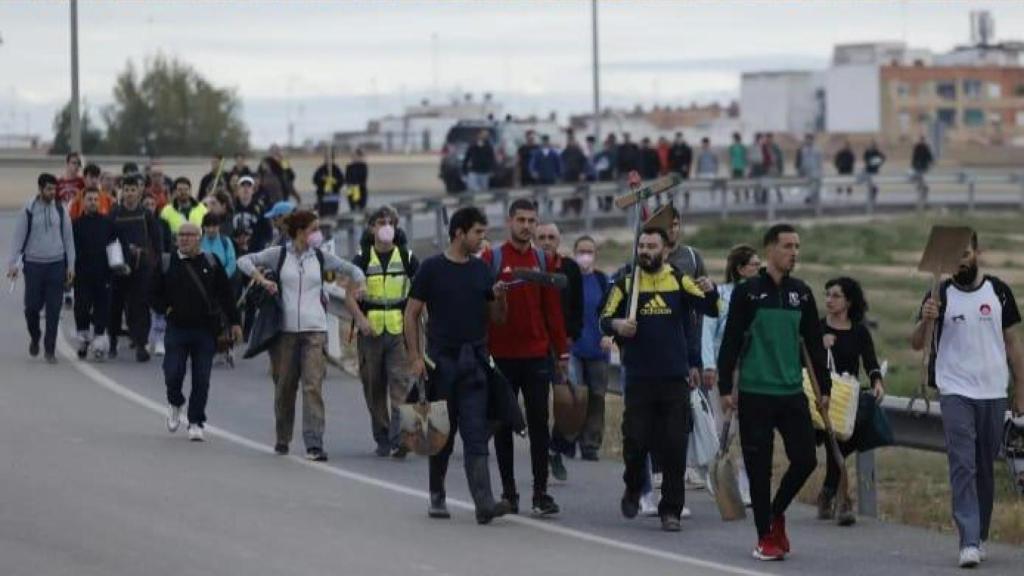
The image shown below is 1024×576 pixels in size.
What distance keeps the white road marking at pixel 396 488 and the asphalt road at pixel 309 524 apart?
2 cm

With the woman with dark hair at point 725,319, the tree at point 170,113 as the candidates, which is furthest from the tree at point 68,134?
the woman with dark hair at point 725,319

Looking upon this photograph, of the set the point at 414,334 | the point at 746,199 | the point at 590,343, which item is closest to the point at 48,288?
the point at 590,343

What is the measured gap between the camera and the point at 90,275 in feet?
82.1

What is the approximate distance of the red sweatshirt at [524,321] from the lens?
15.5 metres

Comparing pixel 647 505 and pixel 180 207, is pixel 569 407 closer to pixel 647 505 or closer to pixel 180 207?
pixel 647 505

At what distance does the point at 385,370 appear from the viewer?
18.4 metres

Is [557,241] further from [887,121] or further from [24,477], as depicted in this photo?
[887,121]

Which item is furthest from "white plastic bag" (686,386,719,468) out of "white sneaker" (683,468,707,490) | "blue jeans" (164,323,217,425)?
"blue jeans" (164,323,217,425)

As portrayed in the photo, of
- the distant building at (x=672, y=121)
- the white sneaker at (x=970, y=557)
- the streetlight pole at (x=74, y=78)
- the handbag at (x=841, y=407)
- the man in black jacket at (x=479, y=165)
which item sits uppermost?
the distant building at (x=672, y=121)

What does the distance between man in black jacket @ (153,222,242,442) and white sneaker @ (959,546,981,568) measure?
22.4 feet

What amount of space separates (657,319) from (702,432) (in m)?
1.69

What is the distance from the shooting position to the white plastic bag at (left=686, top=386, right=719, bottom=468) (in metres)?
16.2

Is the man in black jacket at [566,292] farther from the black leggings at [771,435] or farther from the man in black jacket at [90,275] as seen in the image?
the man in black jacket at [90,275]

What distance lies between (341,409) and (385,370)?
2.89 m
